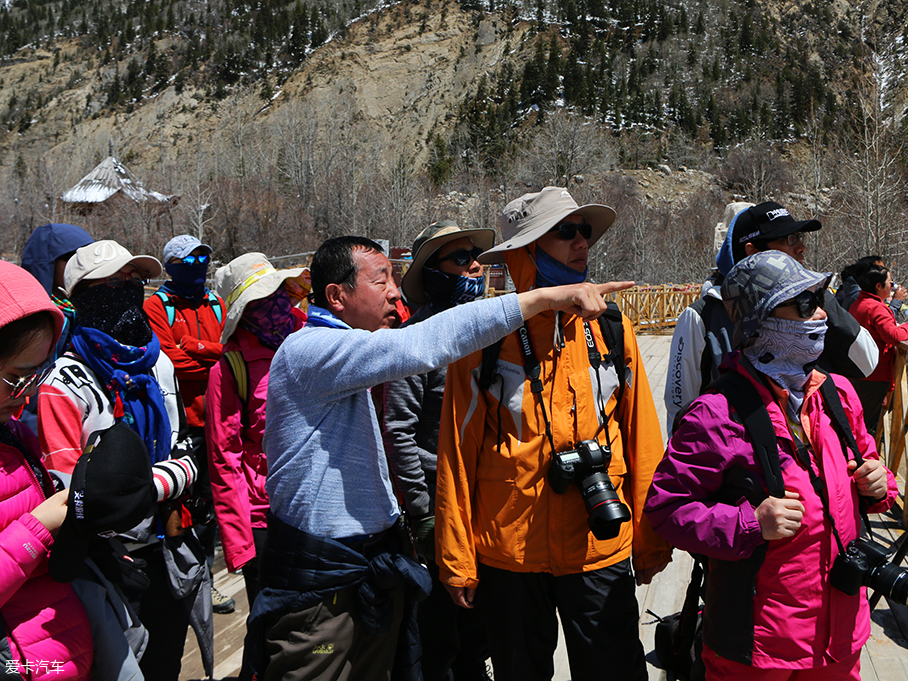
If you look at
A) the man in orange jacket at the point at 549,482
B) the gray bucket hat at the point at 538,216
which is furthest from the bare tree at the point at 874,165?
the man in orange jacket at the point at 549,482

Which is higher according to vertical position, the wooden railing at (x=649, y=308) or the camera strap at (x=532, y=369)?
the camera strap at (x=532, y=369)

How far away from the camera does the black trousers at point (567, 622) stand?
7.50 feet

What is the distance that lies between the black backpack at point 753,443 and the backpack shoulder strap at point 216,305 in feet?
11.7

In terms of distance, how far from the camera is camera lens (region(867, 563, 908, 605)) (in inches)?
73.5

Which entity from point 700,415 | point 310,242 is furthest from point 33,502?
point 310,242

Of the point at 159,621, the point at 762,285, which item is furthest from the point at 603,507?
the point at 159,621

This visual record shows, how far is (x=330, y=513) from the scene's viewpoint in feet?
6.69

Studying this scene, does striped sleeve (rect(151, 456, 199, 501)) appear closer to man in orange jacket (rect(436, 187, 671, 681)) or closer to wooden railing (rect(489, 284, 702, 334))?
man in orange jacket (rect(436, 187, 671, 681))

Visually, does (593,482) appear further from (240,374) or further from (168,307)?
(168,307)

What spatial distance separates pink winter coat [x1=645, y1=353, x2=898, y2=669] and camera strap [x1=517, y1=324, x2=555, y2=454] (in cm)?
43

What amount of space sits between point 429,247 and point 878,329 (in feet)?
12.3

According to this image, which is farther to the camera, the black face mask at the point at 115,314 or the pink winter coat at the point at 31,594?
the black face mask at the point at 115,314

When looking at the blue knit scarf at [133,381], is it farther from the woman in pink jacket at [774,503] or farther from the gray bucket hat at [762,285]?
the gray bucket hat at [762,285]

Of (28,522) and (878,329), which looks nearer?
(28,522)
